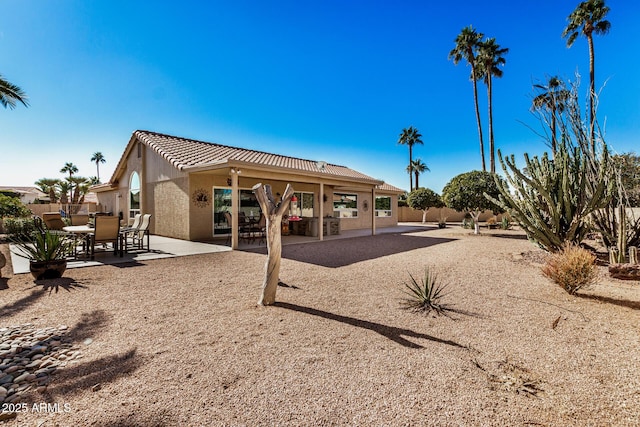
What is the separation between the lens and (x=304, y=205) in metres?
15.8

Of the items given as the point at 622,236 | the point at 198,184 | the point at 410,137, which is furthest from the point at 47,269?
the point at 410,137

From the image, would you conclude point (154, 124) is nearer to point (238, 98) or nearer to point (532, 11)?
point (238, 98)

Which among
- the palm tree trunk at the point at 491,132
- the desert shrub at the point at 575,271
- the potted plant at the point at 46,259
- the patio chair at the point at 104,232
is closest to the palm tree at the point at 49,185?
the patio chair at the point at 104,232

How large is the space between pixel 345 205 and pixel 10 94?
Answer: 15.6m

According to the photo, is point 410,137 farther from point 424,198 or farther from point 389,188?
point 389,188

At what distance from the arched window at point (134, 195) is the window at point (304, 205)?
7737mm

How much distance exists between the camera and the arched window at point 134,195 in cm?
1464

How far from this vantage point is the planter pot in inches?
221

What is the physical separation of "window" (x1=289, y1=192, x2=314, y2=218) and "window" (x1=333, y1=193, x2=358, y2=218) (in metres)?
2.32

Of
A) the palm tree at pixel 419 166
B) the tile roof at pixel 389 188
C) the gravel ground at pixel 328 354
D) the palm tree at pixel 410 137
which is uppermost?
the palm tree at pixel 410 137

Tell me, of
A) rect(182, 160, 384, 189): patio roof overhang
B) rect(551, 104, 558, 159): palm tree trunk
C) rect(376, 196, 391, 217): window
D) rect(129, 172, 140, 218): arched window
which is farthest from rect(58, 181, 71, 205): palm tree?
rect(551, 104, 558, 159): palm tree trunk

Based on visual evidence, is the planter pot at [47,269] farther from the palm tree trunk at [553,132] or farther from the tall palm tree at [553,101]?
the palm tree trunk at [553,132]

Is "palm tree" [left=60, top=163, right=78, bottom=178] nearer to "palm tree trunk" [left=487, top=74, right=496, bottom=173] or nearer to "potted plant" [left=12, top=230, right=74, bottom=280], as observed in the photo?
"potted plant" [left=12, top=230, right=74, bottom=280]

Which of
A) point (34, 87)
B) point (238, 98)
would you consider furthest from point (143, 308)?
point (238, 98)
